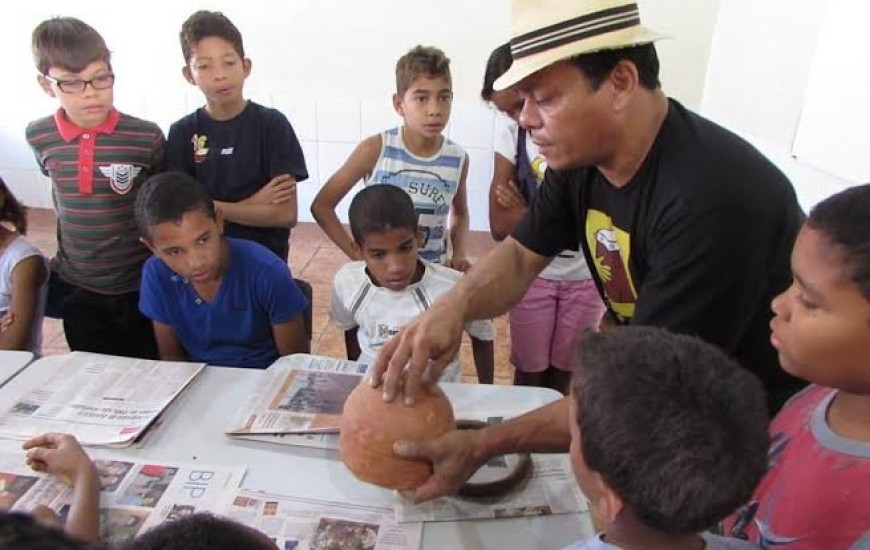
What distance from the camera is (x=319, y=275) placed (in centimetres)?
374

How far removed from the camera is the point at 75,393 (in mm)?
1371

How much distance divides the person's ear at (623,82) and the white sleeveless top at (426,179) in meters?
1.12

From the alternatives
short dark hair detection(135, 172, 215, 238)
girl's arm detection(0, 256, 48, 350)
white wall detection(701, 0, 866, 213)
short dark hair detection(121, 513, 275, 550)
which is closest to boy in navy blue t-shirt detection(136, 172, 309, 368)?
short dark hair detection(135, 172, 215, 238)

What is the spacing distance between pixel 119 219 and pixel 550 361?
1485mm

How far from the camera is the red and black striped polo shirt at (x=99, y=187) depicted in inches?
73.5

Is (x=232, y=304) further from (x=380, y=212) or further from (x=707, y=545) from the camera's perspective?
(x=707, y=545)

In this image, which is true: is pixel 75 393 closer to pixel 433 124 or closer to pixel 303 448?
pixel 303 448

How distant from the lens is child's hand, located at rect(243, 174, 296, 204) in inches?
78.2

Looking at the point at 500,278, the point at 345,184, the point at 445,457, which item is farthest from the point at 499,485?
the point at 345,184

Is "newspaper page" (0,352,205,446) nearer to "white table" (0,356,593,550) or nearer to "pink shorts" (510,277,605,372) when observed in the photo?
"white table" (0,356,593,550)

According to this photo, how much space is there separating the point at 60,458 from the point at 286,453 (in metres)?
0.40

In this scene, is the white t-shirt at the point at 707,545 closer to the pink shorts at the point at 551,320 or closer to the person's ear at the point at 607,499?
the person's ear at the point at 607,499

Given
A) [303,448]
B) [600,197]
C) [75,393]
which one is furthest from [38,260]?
[600,197]

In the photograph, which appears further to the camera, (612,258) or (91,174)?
(91,174)
